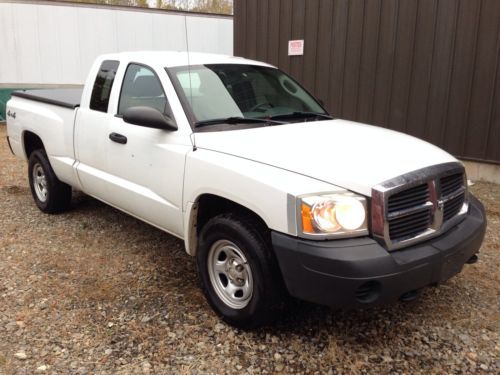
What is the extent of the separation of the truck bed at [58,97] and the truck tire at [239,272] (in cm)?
245

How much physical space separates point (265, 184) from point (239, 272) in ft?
2.31

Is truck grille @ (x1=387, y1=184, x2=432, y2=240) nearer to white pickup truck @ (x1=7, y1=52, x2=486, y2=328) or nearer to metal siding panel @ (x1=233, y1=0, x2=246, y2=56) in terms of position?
white pickup truck @ (x1=7, y1=52, x2=486, y2=328)

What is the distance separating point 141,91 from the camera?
4141 mm

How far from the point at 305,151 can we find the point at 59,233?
322cm

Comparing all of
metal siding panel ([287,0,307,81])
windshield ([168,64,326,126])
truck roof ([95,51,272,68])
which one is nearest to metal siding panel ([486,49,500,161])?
metal siding panel ([287,0,307,81])

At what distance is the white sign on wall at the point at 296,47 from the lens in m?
8.73

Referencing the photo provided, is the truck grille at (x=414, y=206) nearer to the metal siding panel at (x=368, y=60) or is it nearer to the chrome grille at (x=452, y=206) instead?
the chrome grille at (x=452, y=206)

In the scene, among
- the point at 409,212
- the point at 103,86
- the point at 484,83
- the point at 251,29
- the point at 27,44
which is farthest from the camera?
the point at 27,44

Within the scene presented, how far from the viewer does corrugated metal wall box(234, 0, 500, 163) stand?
684 cm

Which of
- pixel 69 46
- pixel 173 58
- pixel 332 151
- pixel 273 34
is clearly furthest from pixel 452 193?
pixel 69 46

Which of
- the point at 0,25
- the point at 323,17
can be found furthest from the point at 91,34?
the point at 323,17

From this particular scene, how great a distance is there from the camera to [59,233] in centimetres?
509

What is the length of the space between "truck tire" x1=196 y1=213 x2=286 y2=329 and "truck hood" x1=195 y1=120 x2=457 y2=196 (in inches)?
18.3

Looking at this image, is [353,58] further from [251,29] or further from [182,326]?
[182,326]
